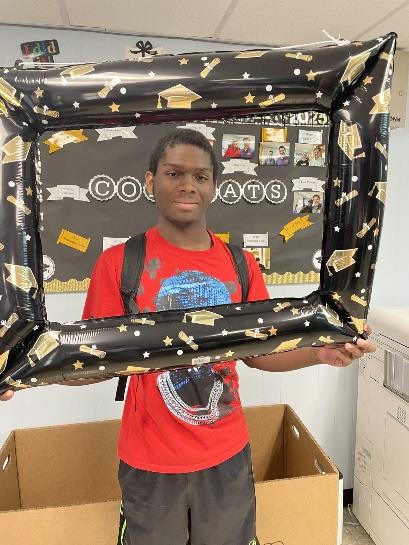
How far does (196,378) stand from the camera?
2.79 feet

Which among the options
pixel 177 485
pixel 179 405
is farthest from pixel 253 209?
pixel 177 485

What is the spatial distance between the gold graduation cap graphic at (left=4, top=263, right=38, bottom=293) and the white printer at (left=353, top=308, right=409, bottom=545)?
1.24 metres

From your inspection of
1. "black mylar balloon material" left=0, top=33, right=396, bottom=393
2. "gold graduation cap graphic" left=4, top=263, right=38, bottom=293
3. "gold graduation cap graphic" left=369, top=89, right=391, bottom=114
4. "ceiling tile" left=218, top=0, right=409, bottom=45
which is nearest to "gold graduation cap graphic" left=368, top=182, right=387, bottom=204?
"black mylar balloon material" left=0, top=33, right=396, bottom=393

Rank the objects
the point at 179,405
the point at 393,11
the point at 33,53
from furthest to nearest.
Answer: the point at 33,53 → the point at 393,11 → the point at 179,405

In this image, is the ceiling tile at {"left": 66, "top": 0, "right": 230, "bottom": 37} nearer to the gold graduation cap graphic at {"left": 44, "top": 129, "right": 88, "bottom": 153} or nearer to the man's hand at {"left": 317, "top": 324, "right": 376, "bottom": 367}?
the gold graduation cap graphic at {"left": 44, "top": 129, "right": 88, "bottom": 153}

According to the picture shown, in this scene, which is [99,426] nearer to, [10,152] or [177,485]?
[177,485]

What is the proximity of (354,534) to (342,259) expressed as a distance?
1465 mm

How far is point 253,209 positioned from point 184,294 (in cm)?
31

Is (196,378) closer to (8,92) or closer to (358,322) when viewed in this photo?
(358,322)

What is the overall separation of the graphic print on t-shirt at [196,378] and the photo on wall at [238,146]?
297mm

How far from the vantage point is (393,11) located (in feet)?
4.33

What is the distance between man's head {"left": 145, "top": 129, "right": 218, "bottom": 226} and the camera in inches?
29.5

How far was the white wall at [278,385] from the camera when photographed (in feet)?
4.87

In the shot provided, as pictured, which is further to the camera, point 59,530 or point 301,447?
point 301,447
